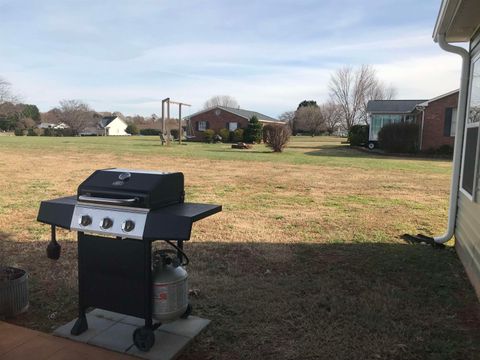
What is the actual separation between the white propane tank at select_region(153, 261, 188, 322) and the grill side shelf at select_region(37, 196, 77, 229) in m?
0.67

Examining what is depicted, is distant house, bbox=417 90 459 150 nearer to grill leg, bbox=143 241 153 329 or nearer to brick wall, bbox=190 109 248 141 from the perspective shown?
brick wall, bbox=190 109 248 141

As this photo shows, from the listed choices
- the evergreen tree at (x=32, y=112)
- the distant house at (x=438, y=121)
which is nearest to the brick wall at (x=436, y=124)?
the distant house at (x=438, y=121)

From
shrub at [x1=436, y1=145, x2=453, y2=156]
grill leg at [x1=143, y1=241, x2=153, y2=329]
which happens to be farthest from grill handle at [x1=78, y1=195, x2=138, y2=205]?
shrub at [x1=436, y1=145, x2=453, y2=156]

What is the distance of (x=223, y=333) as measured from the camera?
297cm

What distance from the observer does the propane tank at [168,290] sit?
263 cm

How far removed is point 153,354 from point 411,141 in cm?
2545

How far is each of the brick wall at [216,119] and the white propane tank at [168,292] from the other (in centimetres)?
4022

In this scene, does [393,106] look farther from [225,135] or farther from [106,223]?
[106,223]

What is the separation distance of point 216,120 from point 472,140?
4068cm

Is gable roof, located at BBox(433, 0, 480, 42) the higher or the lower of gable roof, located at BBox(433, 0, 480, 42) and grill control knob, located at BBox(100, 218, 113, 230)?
the higher

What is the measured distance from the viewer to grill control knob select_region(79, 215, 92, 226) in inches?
100

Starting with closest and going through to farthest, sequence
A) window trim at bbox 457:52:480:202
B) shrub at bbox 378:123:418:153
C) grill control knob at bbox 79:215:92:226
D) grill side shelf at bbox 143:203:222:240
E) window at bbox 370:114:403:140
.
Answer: grill side shelf at bbox 143:203:222:240, grill control knob at bbox 79:215:92:226, window trim at bbox 457:52:480:202, shrub at bbox 378:123:418:153, window at bbox 370:114:403:140

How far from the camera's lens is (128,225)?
96.1 inches

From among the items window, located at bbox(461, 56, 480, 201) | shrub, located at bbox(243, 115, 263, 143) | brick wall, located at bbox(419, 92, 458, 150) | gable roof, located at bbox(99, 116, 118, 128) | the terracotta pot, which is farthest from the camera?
gable roof, located at bbox(99, 116, 118, 128)
